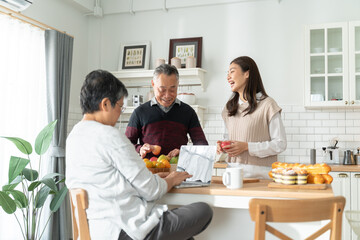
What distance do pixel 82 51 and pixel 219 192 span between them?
398cm

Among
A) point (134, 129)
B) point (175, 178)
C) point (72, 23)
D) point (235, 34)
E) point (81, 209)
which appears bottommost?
point (81, 209)

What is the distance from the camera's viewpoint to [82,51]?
5305 mm

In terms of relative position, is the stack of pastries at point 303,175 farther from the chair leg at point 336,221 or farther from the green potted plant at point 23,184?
the green potted plant at point 23,184

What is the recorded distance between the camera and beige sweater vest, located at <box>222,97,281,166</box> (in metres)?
2.47

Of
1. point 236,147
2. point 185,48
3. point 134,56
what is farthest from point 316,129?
point 236,147

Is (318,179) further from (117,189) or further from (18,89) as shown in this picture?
(18,89)

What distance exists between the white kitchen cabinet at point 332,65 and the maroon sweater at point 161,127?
80.1 inches

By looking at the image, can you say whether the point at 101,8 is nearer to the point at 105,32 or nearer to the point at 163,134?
the point at 105,32

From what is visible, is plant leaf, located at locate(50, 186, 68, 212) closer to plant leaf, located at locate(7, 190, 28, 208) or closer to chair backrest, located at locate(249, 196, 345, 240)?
plant leaf, located at locate(7, 190, 28, 208)

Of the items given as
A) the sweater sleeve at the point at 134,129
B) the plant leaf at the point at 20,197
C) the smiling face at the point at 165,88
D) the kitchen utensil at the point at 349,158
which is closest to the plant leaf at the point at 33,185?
the plant leaf at the point at 20,197

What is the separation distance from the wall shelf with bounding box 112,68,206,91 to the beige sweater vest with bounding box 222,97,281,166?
223 cm

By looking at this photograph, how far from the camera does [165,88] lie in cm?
271

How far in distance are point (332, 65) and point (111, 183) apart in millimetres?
3469

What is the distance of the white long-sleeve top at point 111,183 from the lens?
1.63 metres
